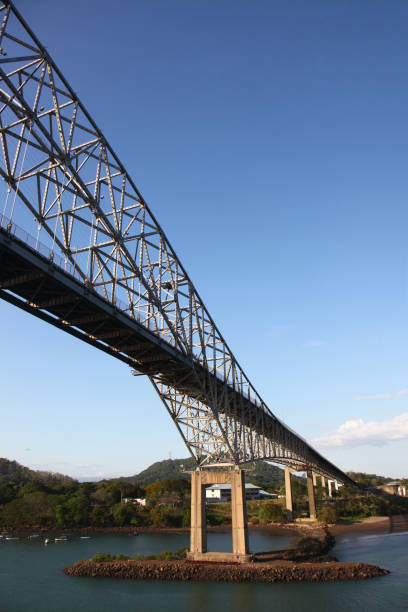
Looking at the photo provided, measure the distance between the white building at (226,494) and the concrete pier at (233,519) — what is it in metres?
73.6

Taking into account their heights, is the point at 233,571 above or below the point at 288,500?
below

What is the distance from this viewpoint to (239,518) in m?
38.4

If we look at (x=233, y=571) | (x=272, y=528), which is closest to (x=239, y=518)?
(x=233, y=571)

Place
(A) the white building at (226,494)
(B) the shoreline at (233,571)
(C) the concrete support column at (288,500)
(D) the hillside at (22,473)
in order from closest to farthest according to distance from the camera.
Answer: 1. (B) the shoreline at (233,571)
2. (C) the concrete support column at (288,500)
3. (A) the white building at (226,494)
4. (D) the hillside at (22,473)

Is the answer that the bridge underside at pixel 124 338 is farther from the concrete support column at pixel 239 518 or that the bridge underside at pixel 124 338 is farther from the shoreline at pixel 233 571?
the shoreline at pixel 233 571

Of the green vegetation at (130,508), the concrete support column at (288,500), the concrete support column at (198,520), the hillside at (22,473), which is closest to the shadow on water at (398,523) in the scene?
the green vegetation at (130,508)

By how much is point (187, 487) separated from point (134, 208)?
321 ft

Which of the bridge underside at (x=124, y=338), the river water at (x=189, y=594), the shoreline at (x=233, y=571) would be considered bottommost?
the river water at (x=189, y=594)

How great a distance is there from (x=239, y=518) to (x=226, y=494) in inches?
3182

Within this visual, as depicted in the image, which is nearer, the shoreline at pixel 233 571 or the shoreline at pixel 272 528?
the shoreline at pixel 233 571

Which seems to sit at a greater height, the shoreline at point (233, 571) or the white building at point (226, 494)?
the white building at point (226, 494)

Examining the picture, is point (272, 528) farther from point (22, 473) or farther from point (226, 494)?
point (22, 473)

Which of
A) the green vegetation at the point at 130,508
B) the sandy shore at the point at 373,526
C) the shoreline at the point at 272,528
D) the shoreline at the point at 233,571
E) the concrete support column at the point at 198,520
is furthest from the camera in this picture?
the green vegetation at the point at 130,508

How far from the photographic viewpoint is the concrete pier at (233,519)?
37344 mm
